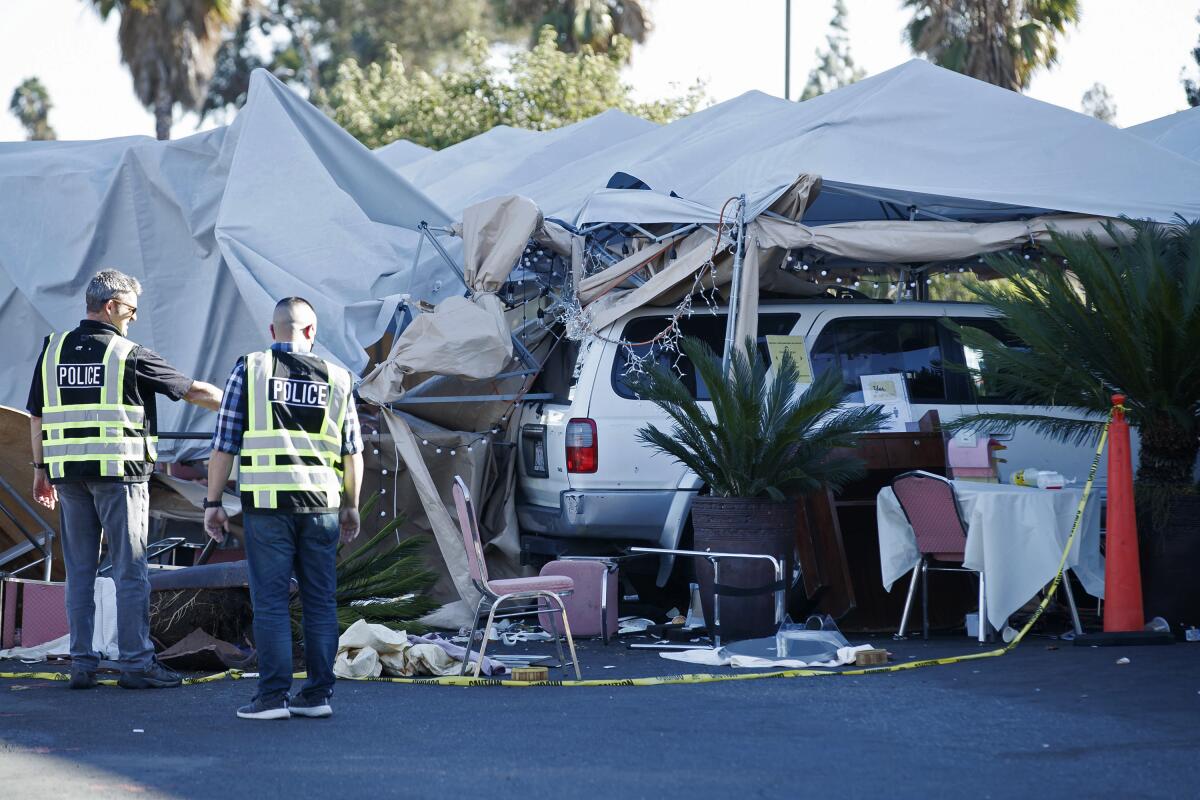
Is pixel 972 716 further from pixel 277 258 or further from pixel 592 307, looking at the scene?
pixel 277 258

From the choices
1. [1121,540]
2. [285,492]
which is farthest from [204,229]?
[1121,540]

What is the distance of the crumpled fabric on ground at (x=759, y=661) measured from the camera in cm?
782

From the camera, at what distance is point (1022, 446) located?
9914 millimetres

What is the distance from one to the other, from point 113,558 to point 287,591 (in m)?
1.44

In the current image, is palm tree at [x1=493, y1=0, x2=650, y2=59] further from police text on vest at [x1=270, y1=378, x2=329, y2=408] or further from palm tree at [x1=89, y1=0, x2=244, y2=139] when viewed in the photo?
police text on vest at [x1=270, y1=378, x2=329, y2=408]

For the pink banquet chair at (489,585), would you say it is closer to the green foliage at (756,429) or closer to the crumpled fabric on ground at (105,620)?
the green foliage at (756,429)

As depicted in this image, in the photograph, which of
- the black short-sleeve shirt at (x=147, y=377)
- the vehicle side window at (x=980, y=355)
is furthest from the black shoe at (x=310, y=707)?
the vehicle side window at (x=980, y=355)

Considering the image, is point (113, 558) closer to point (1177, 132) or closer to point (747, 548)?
point (747, 548)

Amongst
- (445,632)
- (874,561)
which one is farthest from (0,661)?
(874,561)

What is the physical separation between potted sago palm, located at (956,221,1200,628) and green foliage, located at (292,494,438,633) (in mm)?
3352

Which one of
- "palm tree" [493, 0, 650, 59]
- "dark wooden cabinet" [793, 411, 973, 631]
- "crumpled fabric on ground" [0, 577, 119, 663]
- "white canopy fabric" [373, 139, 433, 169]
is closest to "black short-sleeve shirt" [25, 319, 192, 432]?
"crumpled fabric on ground" [0, 577, 119, 663]

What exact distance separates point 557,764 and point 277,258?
21.2ft

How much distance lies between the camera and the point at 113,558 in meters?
7.41

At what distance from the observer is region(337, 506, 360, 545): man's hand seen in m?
6.60
